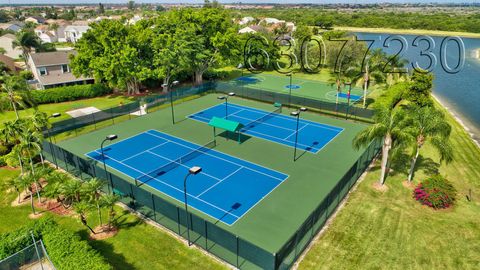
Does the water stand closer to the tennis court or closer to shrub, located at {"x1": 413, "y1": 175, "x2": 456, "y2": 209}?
the tennis court

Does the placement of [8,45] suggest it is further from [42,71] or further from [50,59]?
[42,71]

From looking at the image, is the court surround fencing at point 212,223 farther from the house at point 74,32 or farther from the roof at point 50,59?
the house at point 74,32

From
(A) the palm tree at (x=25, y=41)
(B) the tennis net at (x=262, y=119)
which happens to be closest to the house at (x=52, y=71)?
(A) the palm tree at (x=25, y=41)

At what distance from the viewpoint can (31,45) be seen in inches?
3027

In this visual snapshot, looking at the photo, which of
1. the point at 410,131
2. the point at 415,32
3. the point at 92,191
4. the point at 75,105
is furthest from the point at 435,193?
the point at 415,32

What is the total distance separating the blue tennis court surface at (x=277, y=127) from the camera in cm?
3334

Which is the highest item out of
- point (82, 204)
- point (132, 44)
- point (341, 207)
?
point (132, 44)

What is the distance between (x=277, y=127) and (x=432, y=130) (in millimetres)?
16681

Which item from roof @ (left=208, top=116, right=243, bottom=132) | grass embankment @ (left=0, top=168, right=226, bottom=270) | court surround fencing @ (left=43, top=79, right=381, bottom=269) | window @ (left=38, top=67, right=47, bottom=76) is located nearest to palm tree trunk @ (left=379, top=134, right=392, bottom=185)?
court surround fencing @ (left=43, top=79, right=381, bottom=269)

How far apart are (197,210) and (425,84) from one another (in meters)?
32.8

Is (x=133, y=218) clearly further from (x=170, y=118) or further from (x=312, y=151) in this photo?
(x=170, y=118)

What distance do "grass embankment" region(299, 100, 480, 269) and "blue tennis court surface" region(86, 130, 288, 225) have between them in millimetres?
5895

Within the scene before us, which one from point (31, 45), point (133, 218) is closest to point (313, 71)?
point (133, 218)

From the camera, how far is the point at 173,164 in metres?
28.4
